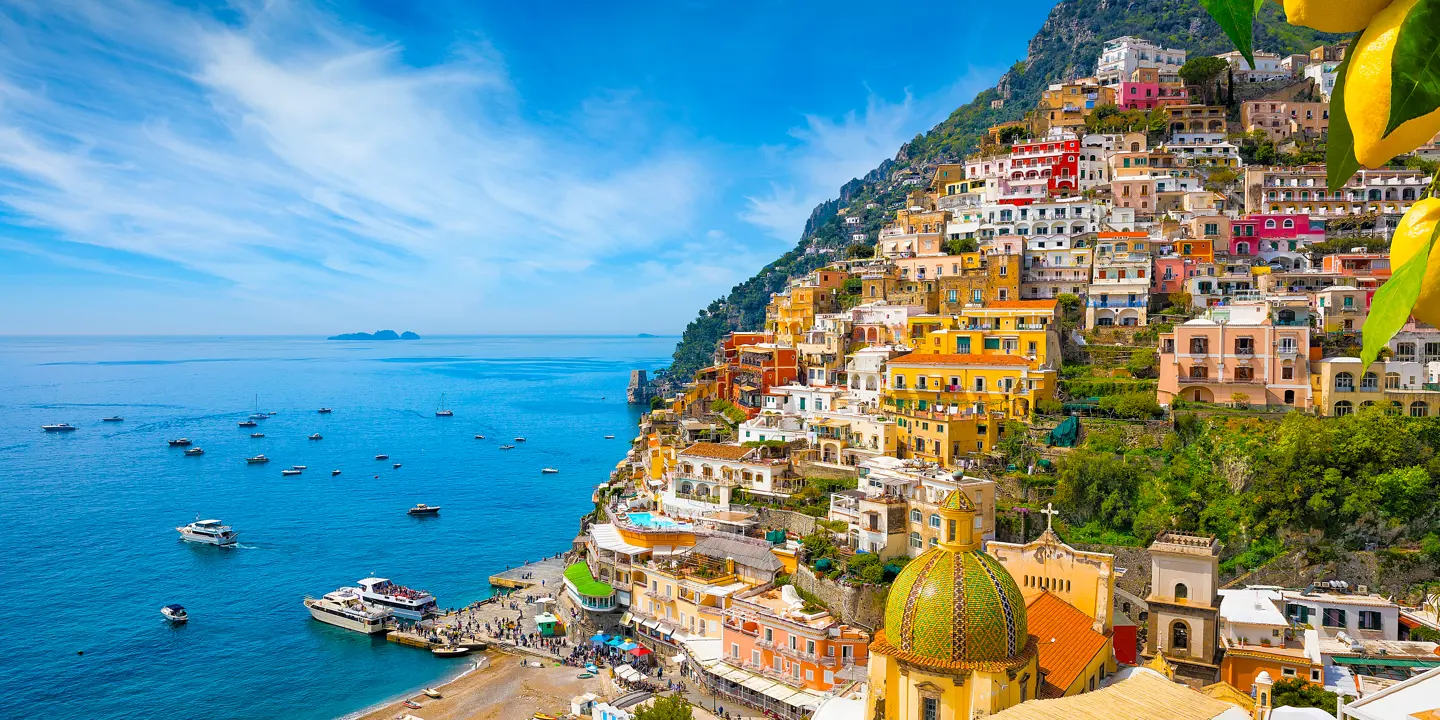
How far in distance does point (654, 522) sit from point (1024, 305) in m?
19.2

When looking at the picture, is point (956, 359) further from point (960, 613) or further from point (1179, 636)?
point (960, 613)

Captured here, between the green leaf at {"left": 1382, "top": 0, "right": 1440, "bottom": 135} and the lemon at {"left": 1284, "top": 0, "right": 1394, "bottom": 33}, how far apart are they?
0.10m

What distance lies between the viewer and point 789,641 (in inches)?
1085

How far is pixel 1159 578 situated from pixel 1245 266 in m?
A: 27.7

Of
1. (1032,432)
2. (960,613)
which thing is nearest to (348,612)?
(1032,432)

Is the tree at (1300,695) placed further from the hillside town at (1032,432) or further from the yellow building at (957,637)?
the yellow building at (957,637)

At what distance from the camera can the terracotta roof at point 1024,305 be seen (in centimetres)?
4031

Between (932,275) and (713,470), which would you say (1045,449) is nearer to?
(713,470)

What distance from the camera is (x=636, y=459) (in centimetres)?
5212

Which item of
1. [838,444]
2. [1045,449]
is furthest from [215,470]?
[1045,449]

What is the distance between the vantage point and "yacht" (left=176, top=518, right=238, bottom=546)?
49.6 meters

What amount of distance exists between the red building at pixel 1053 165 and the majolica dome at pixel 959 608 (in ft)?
137

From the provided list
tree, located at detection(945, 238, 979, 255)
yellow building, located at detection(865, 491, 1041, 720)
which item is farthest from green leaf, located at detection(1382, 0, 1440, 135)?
tree, located at detection(945, 238, 979, 255)

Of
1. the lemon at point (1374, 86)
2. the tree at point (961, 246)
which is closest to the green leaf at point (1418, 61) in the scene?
the lemon at point (1374, 86)
